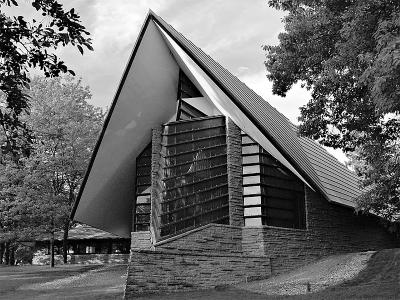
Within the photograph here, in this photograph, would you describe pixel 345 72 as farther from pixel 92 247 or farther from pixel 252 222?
pixel 92 247

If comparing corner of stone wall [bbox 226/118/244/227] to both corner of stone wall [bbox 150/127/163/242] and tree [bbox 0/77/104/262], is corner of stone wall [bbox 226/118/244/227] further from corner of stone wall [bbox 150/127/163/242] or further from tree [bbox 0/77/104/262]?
tree [bbox 0/77/104/262]

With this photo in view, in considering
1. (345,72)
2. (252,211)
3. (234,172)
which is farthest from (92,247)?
(345,72)

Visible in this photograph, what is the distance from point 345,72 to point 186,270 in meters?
7.66

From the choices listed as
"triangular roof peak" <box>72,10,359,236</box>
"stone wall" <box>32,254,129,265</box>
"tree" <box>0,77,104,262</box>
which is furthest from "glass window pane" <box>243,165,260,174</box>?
"stone wall" <box>32,254,129,265</box>

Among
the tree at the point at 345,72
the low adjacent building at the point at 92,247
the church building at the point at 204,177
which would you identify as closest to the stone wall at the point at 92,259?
the low adjacent building at the point at 92,247

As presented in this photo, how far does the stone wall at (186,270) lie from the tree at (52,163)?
11769 millimetres

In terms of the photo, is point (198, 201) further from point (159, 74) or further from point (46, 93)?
point (46, 93)

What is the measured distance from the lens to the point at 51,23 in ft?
15.0

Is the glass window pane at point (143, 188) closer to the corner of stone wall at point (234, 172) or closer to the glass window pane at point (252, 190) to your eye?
the corner of stone wall at point (234, 172)

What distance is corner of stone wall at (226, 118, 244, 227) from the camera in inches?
725

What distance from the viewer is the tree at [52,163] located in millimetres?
24781

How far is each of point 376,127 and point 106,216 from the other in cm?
1531

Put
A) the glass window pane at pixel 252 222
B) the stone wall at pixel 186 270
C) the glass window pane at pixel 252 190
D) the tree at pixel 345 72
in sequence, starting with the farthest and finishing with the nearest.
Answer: the glass window pane at pixel 252 190, the glass window pane at pixel 252 222, the stone wall at pixel 186 270, the tree at pixel 345 72

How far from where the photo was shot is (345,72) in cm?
1206
